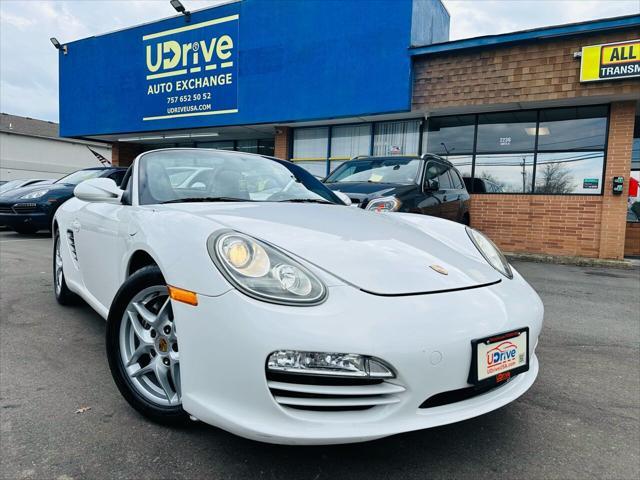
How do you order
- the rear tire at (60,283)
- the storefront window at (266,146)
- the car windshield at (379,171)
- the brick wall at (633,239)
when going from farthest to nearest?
the storefront window at (266,146) → the brick wall at (633,239) → the car windshield at (379,171) → the rear tire at (60,283)

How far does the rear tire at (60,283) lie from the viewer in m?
3.80

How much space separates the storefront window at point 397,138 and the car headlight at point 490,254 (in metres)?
8.45

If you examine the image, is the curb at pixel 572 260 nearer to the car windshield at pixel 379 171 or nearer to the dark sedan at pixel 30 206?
the car windshield at pixel 379 171

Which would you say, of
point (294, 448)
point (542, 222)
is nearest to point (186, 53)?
point (542, 222)

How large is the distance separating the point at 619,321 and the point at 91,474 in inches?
169

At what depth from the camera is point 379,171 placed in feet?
20.5

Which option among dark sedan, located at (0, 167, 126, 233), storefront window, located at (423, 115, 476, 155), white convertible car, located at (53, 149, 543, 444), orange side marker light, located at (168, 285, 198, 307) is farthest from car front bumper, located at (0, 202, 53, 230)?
orange side marker light, located at (168, 285, 198, 307)

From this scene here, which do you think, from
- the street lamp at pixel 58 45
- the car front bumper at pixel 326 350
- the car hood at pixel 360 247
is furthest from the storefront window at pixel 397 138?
the street lamp at pixel 58 45

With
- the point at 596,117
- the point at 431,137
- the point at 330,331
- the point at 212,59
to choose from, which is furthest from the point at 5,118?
the point at 330,331

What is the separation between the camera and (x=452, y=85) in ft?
30.6

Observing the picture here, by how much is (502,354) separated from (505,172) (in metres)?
8.85

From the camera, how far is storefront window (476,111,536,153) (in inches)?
372

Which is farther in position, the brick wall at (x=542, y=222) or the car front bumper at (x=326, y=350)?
the brick wall at (x=542, y=222)

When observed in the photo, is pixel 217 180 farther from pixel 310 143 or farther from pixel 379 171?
pixel 310 143
